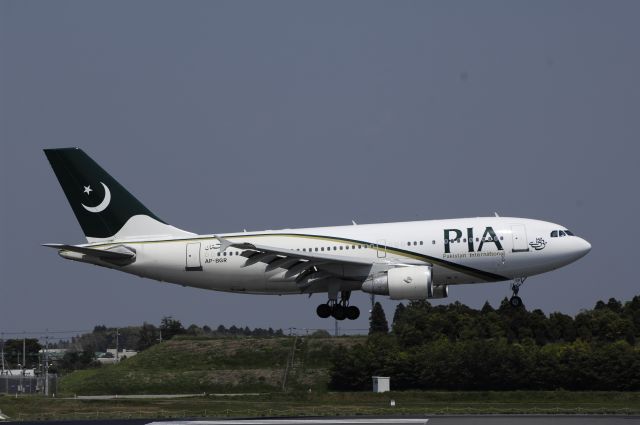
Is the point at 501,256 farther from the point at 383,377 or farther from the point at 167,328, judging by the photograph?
the point at 167,328

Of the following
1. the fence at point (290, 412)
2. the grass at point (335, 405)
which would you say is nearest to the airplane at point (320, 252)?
the fence at point (290, 412)

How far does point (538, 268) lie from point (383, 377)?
25497 mm

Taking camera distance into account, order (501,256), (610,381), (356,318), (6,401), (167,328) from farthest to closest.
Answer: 1. (167,328)
2. (610,381)
3. (6,401)
4. (356,318)
5. (501,256)

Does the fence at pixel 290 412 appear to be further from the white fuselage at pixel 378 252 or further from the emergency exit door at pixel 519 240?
the emergency exit door at pixel 519 240

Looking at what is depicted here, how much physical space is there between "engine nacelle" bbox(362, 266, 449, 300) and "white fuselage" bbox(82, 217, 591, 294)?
29.2 inches

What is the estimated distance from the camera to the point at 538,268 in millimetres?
60406

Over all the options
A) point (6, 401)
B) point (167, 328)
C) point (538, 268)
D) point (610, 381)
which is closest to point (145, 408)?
point (6, 401)

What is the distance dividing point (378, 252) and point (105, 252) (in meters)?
13.3

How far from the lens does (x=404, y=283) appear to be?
2352 inches

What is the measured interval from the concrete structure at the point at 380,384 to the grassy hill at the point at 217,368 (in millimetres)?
5507

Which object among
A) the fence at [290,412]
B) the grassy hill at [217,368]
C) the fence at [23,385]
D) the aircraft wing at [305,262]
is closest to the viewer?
the aircraft wing at [305,262]

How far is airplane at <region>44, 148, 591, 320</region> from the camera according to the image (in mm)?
60000

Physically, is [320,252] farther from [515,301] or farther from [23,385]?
[23,385]

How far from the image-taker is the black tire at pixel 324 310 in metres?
63.8
